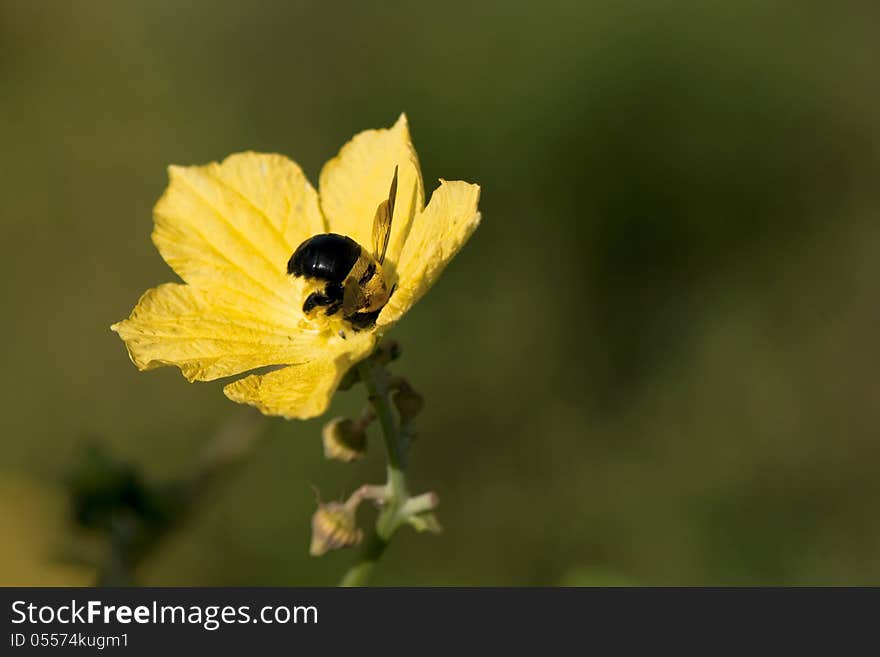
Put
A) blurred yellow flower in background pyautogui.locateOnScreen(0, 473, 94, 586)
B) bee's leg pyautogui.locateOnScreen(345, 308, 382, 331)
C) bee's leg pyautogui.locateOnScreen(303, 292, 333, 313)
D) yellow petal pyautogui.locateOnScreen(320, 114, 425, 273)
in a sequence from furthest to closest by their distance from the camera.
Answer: blurred yellow flower in background pyautogui.locateOnScreen(0, 473, 94, 586) → yellow petal pyautogui.locateOnScreen(320, 114, 425, 273) → bee's leg pyautogui.locateOnScreen(345, 308, 382, 331) → bee's leg pyautogui.locateOnScreen(303, 292, 333, 313)

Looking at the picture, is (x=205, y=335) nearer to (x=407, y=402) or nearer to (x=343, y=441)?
(x=343, y=441)

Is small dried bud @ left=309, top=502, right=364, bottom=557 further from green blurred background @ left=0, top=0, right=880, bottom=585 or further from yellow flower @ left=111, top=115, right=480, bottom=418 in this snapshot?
green blurred background @ left=0, top=0, right=880, bottom=585

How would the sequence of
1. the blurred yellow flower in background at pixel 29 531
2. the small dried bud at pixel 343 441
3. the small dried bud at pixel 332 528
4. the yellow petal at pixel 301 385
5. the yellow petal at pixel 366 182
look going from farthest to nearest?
1. the blurred yellow flower in background at pixel 29 531
2. the yellow petal at pixel 366 182
3. the small dried bud at pixel 343 441
4. the small dried bud at pixel 332 528
5. the yellow petal at pixel 301 385

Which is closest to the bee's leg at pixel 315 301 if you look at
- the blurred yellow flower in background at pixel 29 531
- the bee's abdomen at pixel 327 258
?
the bee's abdomen at pixel 327 258

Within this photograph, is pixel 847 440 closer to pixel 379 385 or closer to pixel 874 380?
pixel 874 380

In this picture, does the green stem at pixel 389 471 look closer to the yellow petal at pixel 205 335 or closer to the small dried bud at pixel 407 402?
the small dried bud at pixel 407 402

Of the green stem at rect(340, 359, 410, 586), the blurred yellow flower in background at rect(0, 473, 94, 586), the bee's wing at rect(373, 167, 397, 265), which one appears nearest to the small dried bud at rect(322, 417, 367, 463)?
the green stem at rect(340, 359, 410, 586)
